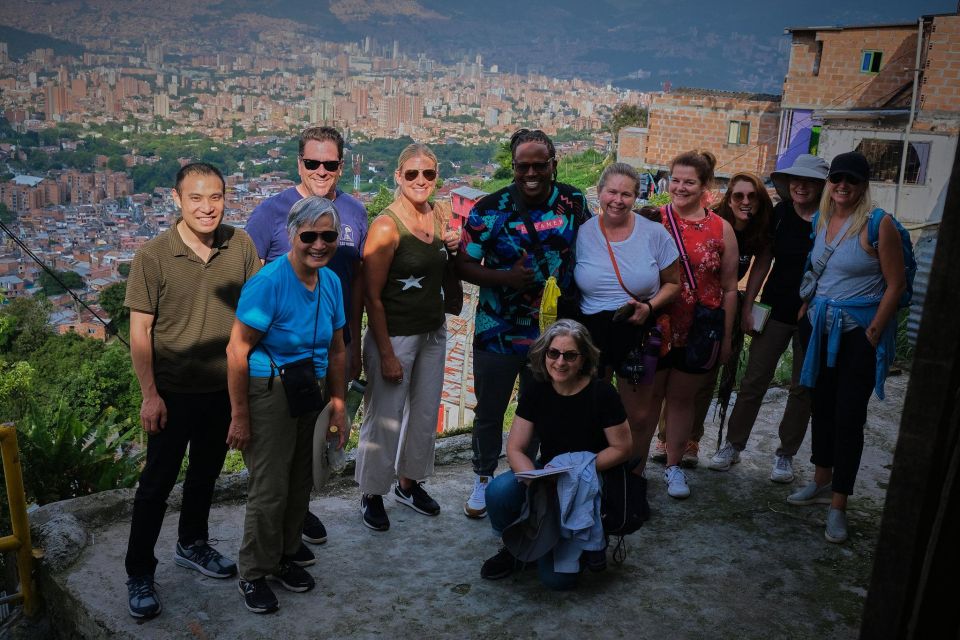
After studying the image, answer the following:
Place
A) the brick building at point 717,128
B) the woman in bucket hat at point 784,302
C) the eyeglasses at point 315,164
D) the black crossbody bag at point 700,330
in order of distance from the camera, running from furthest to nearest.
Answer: the brick building at point 717,128
the woman in bucket hat at point 784,302
the black crossbody bag at point 700,330
the eyeglasses at point 315,164

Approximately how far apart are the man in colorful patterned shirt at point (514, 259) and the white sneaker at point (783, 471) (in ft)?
5.37

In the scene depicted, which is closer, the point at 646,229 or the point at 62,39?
the point at 646,229

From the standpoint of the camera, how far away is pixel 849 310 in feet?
12.3

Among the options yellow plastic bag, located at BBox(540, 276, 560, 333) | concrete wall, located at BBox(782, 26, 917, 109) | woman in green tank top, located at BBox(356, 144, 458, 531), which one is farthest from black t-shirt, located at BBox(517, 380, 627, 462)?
concrete wall, located at BBox(782, 26, 917, 109)

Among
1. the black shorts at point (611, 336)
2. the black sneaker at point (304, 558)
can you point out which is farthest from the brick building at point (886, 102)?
the black sneaker at point (304, 558)

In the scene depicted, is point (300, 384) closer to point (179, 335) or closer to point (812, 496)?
point (179, 335)

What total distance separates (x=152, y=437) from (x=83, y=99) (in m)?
115

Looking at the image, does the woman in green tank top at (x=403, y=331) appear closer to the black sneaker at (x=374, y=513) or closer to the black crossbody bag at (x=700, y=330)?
the black sneaker at (x=374, y=513)

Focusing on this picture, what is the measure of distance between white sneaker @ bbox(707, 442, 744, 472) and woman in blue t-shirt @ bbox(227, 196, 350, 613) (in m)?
2.39

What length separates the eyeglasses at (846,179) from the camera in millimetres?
3686

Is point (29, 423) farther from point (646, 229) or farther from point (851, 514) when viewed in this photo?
point (851, 514)

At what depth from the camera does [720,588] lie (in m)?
3.42

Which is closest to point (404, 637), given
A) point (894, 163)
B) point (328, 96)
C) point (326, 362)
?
point (326, 362)

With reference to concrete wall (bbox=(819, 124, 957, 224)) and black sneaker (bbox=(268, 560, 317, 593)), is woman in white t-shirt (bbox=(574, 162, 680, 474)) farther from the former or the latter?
concrete wall (bbox=(819, 124, 957, 224))
